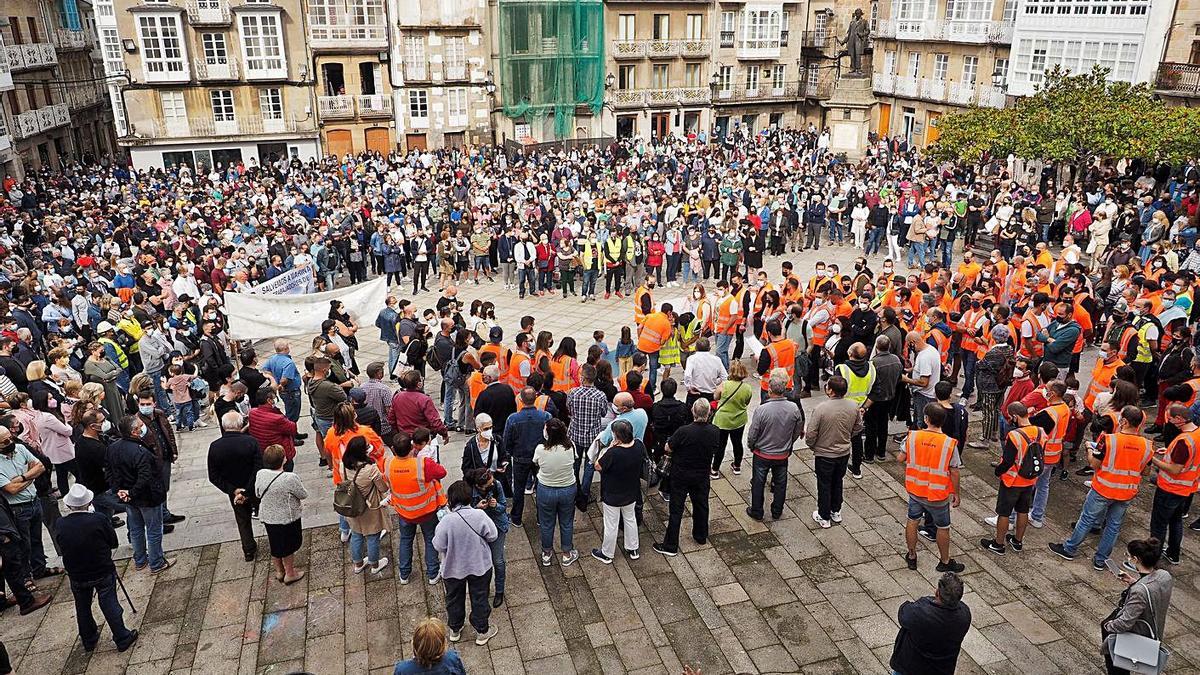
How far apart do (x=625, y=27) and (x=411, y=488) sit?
39.1 meters

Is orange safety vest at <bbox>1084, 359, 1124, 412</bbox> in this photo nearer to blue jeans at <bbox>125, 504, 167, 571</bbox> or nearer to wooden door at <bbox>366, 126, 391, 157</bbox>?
blue jeans at <bbox>125, 504, 167, 571</bbox>

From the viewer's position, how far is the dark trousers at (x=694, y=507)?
25.9 ft

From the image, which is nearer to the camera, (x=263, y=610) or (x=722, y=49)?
(x=263, y=610)

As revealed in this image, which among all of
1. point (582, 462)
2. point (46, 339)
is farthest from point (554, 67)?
point (582, 462)

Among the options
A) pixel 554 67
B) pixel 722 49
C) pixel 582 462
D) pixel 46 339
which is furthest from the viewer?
pixel 722 49

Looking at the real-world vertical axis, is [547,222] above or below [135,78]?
below

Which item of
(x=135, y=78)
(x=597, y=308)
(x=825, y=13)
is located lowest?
(x=597, y=308)

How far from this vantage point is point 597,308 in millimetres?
17219

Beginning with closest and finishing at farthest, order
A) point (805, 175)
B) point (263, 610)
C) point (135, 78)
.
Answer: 1. point (263, 610)
2. point (805, 175)
3. point (135, 78)

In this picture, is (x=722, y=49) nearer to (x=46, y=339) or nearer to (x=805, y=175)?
(x=805, y=175)

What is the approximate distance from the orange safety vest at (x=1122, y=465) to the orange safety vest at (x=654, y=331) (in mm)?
5632

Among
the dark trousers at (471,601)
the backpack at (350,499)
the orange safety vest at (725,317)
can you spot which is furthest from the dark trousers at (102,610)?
the orange safety vest at (725,317)

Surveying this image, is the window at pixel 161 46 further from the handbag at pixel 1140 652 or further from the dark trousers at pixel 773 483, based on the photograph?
the handbag at pixel 1140 652

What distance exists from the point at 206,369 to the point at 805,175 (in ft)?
61.8
